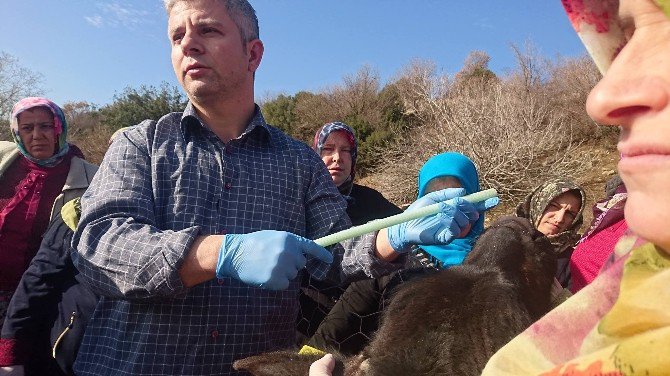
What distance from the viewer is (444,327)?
913 mm

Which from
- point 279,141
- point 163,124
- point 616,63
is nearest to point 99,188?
point 163,124

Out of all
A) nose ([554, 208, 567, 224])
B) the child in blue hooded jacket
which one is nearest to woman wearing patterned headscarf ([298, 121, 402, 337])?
the child in blue hooded jacket

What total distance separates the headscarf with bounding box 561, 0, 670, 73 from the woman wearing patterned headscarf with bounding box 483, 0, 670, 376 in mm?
23

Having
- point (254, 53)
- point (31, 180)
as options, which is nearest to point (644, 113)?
point (254, 53)

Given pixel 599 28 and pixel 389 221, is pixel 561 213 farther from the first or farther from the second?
pixel 599 28

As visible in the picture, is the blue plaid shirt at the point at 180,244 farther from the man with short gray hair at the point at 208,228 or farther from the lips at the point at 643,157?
the lips at the point at 643,157

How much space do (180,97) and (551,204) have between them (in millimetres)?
15342

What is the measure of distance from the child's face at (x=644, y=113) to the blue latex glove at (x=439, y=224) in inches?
29.1

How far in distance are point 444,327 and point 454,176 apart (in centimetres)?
150

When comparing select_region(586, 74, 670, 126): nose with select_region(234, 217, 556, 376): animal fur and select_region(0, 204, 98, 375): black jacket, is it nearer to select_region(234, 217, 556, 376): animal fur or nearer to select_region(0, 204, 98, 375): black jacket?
select_region(234, 217, 556, 376): animal fur

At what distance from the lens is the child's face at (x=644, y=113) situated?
17.4 inches

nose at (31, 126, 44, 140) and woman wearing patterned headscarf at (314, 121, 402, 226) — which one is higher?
nose at (31, 126, 44, 140)

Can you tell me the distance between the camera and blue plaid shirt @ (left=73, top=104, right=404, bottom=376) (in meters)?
1.17

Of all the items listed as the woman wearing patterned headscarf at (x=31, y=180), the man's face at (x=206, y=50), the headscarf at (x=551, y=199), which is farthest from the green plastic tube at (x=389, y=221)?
the woman wearing patterned headscarf at (x=31, y=180)
